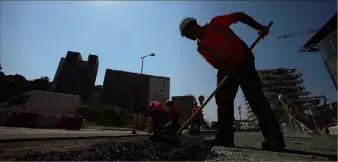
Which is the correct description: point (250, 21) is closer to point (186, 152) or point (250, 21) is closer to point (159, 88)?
point (186, 152)

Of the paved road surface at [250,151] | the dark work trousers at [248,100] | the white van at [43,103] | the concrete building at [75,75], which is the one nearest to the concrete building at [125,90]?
the concrete building at [75,75]

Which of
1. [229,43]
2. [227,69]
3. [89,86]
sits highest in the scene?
[89,86]

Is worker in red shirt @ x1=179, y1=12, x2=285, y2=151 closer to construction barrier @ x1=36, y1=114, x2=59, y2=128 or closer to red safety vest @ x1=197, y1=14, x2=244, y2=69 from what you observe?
red safety vest @ x1=197, y1=14, x2=244, y2=69

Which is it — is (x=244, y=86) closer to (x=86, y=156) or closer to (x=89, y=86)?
(x=86, y=156)

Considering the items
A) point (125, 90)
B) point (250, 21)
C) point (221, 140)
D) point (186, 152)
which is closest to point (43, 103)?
point (221, 140)

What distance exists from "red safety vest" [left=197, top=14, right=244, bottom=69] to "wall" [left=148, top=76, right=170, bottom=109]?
7188cm

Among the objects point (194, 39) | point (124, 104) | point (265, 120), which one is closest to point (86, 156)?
point (265, 120)

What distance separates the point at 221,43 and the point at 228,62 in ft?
0.92

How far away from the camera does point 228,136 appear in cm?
355

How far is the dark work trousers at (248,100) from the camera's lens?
300 cm

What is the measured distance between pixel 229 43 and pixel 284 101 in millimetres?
9644

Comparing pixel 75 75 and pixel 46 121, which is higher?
pixel 75 75

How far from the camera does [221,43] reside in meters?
3.46

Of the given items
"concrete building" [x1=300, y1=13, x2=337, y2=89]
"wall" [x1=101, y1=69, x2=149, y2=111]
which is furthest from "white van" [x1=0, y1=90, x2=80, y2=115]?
"wall" [x1=101, y1=69, x2=149, y2=111]
